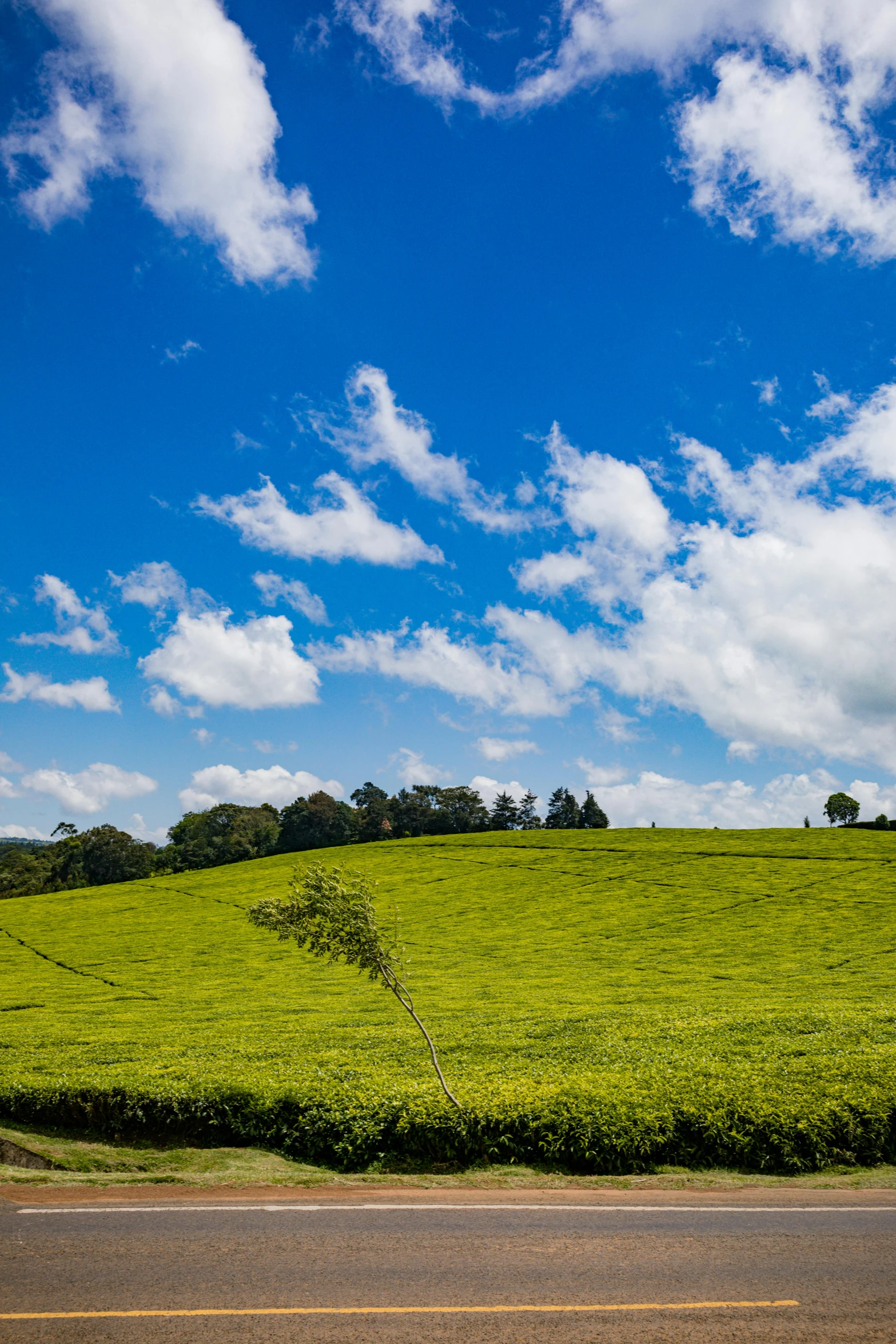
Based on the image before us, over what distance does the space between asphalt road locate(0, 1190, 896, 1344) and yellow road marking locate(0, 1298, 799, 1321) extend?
3 cm

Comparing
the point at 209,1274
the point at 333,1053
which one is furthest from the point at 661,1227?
the point at 333,1053

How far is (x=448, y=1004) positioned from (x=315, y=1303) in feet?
79.1

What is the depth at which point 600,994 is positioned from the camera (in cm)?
3375

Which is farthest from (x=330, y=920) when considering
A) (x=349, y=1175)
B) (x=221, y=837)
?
(x=221, y=837)

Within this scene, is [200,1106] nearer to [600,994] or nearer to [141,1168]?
[141,1168]

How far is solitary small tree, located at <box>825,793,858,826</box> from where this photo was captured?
132m

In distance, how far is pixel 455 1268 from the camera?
33.0 ft

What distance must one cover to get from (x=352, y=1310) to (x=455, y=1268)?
1763mm

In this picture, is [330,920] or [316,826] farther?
[316,826]

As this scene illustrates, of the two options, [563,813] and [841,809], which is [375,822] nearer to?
[563,813]

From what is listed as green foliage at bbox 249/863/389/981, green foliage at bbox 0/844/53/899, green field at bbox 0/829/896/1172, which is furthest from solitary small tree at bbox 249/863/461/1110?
green foliage at bbox 0/844/53/899

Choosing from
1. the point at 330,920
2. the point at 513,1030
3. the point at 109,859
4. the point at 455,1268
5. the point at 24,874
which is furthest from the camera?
the point at 24,874

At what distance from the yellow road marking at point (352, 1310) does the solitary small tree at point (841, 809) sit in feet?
461

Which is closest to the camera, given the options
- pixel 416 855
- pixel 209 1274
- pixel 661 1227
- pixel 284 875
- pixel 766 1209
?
pixel 209 1274
